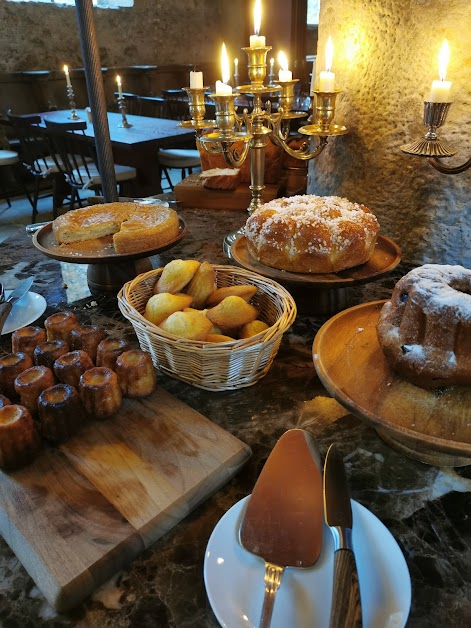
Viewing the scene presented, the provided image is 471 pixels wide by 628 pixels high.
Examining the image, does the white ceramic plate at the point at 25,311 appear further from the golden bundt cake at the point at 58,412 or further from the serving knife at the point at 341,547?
the serving knife at the point at 341,547

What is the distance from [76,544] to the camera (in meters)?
0.54

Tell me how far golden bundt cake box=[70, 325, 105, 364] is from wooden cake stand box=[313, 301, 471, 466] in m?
0.40

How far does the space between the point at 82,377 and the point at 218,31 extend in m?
Result: 7.71

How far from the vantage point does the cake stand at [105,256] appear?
110 cm

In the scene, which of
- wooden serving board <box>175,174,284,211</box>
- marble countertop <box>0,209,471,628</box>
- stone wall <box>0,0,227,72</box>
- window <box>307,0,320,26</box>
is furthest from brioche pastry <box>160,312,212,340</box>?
window <box>307,0,320,26</box>

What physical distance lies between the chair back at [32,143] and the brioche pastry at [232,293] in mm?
3463

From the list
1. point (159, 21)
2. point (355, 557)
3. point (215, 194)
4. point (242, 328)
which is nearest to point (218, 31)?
point (159, 21)

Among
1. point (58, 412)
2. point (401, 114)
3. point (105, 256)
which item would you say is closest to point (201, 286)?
point (105, 256)

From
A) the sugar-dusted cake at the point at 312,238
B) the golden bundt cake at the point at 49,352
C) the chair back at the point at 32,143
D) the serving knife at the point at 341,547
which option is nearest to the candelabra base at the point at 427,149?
the sugar-dusted cake at the point at 312,238

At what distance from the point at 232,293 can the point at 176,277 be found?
121mm

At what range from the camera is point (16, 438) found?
0.63m

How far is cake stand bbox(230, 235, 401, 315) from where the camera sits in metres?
0.96

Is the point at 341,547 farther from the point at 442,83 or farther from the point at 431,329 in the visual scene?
the point at 442,83

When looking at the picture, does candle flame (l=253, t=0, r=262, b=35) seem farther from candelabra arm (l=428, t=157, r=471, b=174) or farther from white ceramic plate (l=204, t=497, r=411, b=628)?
white ceramic plate (l=204, t=497, r=411, b=628)
